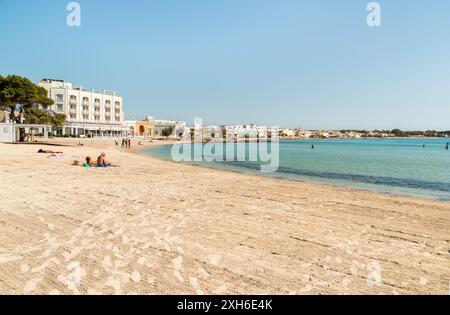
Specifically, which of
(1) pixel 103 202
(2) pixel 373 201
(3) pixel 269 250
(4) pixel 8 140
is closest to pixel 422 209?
(2) pixel 373 201

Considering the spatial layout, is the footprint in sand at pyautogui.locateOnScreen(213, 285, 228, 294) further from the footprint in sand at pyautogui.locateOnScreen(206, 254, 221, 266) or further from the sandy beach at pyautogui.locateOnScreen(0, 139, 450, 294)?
the footprint in sand at pyautogui.locateOnScreen(206, 254, 221, 266)

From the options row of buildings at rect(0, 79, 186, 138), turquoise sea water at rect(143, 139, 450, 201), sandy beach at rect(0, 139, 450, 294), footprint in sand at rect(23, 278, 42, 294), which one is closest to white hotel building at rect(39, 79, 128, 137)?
row of buildings at rect(0, 79, 186, 138)

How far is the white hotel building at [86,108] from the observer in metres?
77.8

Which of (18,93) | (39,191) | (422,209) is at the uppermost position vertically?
(18,93)

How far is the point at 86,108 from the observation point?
83.2m

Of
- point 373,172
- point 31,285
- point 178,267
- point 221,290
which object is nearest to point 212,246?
point 178,267

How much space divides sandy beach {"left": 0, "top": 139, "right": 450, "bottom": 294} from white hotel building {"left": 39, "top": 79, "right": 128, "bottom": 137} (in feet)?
257

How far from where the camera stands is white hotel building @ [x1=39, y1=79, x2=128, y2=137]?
255 feet

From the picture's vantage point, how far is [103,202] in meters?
9.11

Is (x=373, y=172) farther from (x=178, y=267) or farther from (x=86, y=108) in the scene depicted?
(x=86, y=108)
